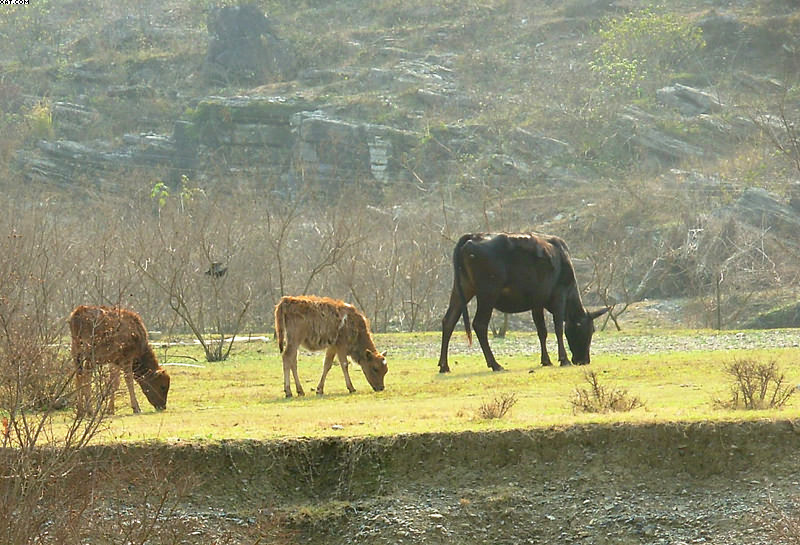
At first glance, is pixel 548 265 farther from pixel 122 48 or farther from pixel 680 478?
pixel 122 48

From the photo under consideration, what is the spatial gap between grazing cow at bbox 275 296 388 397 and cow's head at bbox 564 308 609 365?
547cm

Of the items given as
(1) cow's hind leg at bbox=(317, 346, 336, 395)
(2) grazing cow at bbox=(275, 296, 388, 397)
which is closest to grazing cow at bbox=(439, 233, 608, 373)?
(2) grazing cow at bbox=(275, 296, 388, 397)

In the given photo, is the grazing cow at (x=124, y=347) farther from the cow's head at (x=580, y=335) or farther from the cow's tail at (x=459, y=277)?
the cow's head at (x=580, y=335)

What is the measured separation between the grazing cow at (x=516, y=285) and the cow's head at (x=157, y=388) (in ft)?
22.2

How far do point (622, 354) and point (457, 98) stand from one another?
202ft

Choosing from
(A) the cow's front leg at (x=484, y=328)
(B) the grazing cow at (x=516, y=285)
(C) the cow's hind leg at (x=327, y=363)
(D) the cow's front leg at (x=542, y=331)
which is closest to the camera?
(C) the cow's hind leg at (x=327, y=363)

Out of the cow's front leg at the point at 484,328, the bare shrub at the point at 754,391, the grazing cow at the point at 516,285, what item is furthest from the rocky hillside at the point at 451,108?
the bare shrub at the point at 754,391

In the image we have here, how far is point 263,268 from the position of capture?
161 ft

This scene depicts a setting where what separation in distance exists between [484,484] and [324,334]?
570cm

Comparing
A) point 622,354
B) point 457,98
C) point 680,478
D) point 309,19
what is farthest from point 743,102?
point 680,478

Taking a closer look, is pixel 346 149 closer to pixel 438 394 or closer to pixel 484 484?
pixel 438 394

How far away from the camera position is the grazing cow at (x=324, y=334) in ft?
67.3

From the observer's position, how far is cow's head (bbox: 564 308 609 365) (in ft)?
82.8

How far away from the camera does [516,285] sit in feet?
82.6
